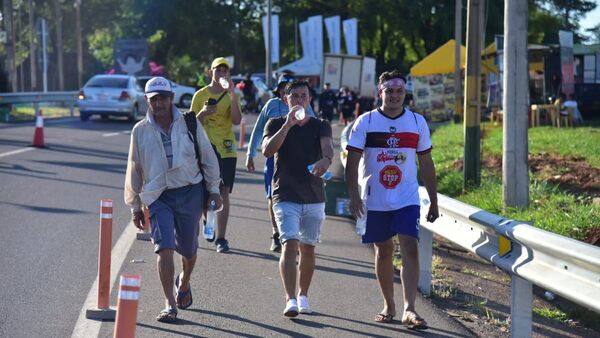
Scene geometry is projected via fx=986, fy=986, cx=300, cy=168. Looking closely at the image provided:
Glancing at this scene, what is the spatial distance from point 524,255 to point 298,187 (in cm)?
185

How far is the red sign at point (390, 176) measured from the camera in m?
7.11

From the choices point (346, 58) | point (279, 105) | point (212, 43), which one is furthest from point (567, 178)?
point (212, 43)

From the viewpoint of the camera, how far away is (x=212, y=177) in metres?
7.23

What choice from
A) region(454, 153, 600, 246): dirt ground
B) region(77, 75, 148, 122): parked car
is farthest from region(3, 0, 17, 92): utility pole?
region(454, 153, 600, 246): dirt ground

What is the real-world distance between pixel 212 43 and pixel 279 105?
234 ft

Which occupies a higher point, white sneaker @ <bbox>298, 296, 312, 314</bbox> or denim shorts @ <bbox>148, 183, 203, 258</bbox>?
denim shorts @ <bbox>148, 183, 203, 258</bbox>

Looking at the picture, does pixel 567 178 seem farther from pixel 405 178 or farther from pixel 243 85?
pixel 243 85

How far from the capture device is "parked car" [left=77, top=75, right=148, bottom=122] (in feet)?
101

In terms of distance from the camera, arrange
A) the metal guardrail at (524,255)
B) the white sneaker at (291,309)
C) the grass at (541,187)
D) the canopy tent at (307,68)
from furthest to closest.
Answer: the canopy tent at (307,68)
the grass at (541,187)
the white sneaker at (291,309)
the metal guardrail at (524,255)

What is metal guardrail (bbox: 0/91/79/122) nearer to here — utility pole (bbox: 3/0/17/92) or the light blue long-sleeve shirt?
utility pole (bbox: 3/0/17/92)

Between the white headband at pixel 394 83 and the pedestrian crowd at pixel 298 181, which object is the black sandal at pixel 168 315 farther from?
the white headband at pixel 394 83

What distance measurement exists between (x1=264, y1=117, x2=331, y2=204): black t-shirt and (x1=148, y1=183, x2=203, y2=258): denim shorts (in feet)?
2.17

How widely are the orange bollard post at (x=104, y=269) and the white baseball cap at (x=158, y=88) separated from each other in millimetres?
877

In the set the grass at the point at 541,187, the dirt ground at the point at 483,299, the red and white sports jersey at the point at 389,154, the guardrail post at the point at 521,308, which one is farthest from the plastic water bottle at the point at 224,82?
the guardrail post at the point at 521,308
